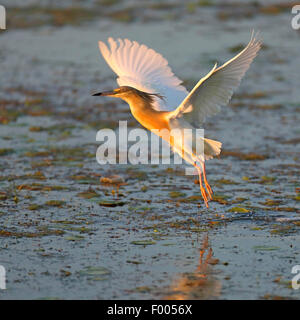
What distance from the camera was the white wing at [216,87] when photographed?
672 cm

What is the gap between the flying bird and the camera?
270 inches

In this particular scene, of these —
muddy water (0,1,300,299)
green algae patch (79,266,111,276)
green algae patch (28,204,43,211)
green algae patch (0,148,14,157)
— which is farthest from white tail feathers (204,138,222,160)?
green algae patch (0,148,14,157)

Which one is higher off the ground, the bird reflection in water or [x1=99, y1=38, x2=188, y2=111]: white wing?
[x1=99, y1=38, x2=188, y2=111]: white wing

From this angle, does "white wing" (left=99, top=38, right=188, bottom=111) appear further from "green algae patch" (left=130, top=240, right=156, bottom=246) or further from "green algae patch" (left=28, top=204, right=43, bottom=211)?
"green algae patch" (left=130, top=240, right=156, bottom=246)

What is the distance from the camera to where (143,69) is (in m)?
8.47

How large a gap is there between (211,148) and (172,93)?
1150 mm

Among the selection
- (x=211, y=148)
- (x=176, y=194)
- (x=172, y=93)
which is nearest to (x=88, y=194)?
(x=176, y=194)

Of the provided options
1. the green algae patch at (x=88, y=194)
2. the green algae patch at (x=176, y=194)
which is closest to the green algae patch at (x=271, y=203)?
the green algae patch at (x=176, y=194)

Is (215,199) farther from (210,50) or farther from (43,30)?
(43,30)

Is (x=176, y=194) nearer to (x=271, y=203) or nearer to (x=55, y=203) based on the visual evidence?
(x=271, y=203)

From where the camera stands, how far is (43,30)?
17.2m

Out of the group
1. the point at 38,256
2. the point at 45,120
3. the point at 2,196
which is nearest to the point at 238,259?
the point at 38,256

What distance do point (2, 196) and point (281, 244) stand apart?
10.4 ft

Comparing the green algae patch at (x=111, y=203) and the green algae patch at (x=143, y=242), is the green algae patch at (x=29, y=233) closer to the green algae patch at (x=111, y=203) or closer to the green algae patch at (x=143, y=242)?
the green algae patch at (x=143, y=242)
